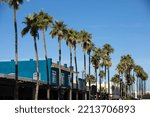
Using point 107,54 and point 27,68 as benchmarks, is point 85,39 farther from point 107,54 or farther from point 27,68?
point 107,54

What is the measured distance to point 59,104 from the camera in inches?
254

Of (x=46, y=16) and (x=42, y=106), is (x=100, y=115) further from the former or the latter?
(x=46, y=16)

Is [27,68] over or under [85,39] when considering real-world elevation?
under

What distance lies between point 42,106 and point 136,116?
1.55 metres

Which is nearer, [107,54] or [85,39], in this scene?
[85,39]

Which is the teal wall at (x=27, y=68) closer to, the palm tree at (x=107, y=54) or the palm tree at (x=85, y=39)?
the palm tree at (x=85, y=39)

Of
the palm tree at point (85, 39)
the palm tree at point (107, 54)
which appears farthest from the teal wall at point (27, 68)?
the palm tree at point (107, 54)

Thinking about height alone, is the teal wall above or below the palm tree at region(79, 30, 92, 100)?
below

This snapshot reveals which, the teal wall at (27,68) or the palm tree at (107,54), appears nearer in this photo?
the teal wall at (27,68)

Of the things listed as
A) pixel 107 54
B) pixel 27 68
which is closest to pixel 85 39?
pixel 27 68

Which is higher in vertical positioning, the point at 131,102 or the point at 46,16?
the point at 46,16

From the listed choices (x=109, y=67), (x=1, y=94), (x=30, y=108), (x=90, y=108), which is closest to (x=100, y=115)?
(x=90, y=108)

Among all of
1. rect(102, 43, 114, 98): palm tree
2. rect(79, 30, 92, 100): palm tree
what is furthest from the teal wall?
rect(102, 43, 114, 98): palm tree

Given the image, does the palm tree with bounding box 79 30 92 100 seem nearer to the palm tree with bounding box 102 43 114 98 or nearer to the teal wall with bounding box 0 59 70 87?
the teal wall with bounding box 0 59 70 87
